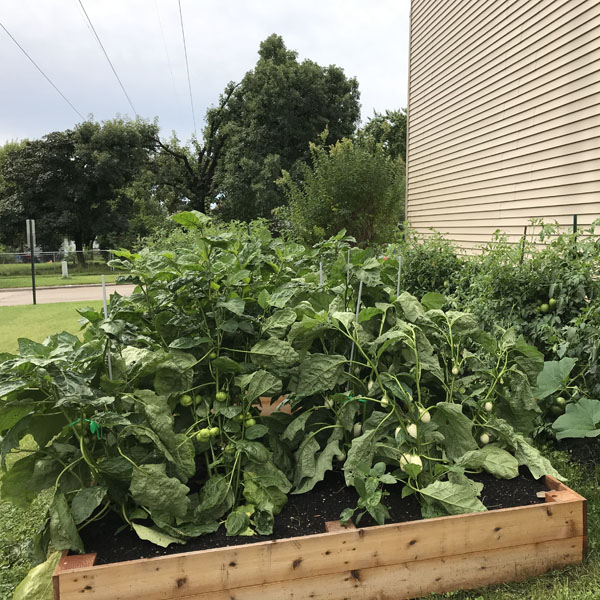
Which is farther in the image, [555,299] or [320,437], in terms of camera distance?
[555,299]

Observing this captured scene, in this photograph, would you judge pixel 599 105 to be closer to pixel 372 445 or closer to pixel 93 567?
pixel 372 445

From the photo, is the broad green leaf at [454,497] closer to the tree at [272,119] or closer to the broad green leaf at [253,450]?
the broad green leaf at [253,450]

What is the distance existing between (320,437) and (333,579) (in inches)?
23.6

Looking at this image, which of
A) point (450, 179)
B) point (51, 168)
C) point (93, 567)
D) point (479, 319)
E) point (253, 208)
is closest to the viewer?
point (93, 567)

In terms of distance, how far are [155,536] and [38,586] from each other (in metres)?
0.40

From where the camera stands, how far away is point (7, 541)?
2086mm

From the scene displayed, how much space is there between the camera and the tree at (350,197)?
9906mm

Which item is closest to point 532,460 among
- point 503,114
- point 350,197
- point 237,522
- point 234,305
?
point 237,522

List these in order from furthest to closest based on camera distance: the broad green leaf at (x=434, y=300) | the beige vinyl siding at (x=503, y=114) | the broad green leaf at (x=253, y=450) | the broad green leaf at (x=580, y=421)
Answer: the beige vinyl siding at (x=503, y=114) → the broad green leaf at (x=434, y=300) → the broad green leaf at (x=580, y=421) → the broad green leaf at (x=253, y=450)

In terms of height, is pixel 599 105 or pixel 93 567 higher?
pixel 599 105

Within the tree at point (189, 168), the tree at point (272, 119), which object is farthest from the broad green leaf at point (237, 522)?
the tree at point (189, 168)

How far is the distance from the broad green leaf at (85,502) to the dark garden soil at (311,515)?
143mm

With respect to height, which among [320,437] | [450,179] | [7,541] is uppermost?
[450,179]

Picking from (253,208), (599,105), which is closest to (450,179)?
(599,105)
